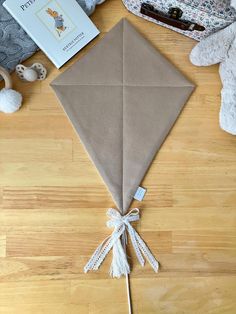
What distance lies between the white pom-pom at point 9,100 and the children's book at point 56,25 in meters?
0.14

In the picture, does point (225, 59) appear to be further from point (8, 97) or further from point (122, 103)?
point (8, 97)

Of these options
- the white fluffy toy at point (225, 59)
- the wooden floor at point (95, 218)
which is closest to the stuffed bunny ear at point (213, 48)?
the white fluffy toy at point (225, 59)

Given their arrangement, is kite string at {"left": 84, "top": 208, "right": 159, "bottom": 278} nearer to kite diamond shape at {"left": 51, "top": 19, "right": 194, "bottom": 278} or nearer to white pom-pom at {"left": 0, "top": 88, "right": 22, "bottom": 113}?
kite diamond shape at {"left": 51, "top": 19, "right": 194, "bottom": 278}

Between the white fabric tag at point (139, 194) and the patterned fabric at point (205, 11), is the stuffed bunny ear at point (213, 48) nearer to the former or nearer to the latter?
the patterned fabric at point (205, 11)

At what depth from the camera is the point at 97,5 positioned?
1.11 m

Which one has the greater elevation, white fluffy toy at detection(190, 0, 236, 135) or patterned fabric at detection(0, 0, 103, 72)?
patterned fabric at detection(0, 0, 103, 72)

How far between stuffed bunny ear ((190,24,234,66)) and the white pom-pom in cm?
47

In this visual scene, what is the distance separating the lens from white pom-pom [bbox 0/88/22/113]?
101 centimetres

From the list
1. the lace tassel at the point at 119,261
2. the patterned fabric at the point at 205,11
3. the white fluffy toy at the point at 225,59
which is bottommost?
the lace tassel at the point at 119,261

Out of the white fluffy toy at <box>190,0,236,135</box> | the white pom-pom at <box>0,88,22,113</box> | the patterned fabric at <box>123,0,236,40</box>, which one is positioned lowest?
the white fluffy toy at <box>190,0,236,135</box>

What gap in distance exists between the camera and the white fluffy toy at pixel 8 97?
1.01 metres

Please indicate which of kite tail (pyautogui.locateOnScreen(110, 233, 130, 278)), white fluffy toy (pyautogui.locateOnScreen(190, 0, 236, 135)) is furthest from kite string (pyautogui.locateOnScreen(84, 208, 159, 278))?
white fluffy toy (pyautogui.locateOnScreen(190, 0, 236, 135))

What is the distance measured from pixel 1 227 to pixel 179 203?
0.46 meters

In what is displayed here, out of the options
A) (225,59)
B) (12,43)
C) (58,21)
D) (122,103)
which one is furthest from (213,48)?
(12,43)
